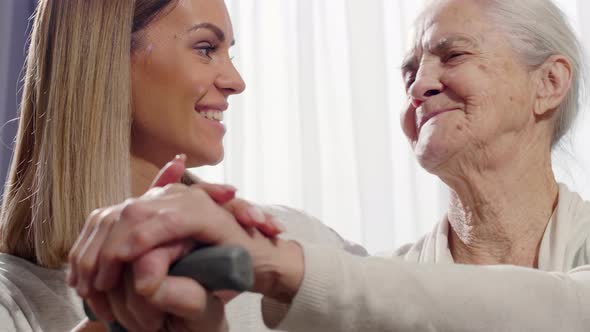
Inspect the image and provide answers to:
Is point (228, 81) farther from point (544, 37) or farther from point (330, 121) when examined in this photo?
point (330, 121)

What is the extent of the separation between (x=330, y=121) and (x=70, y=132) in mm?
1071

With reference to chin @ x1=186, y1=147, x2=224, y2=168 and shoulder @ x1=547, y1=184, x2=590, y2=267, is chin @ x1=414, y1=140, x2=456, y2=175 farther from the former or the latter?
chin @ x1=186, y1=147, x2=224, y2=168

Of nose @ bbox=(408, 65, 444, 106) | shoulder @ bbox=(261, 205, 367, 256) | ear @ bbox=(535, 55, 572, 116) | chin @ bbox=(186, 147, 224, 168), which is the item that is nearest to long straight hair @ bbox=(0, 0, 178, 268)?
chin @ bbox=(186, 147, 224, 168)

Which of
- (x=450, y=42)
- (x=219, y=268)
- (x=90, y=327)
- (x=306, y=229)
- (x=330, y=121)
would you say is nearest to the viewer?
(x=219, y=268)

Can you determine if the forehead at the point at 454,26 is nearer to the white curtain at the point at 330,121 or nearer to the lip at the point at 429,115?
the lip at the point at 429,115

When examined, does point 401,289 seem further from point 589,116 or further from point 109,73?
point 589,116

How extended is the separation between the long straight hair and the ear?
0.70 meters

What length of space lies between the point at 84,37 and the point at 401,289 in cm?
81

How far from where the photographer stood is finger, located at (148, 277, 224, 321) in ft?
2.11

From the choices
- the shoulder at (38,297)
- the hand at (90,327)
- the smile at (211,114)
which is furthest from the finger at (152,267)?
the smile at (211,114)

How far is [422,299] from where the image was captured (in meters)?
0.79

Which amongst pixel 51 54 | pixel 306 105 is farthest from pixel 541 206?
pixel 306 105

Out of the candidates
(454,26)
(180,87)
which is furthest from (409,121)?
(180,87)

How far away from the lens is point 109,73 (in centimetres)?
132
